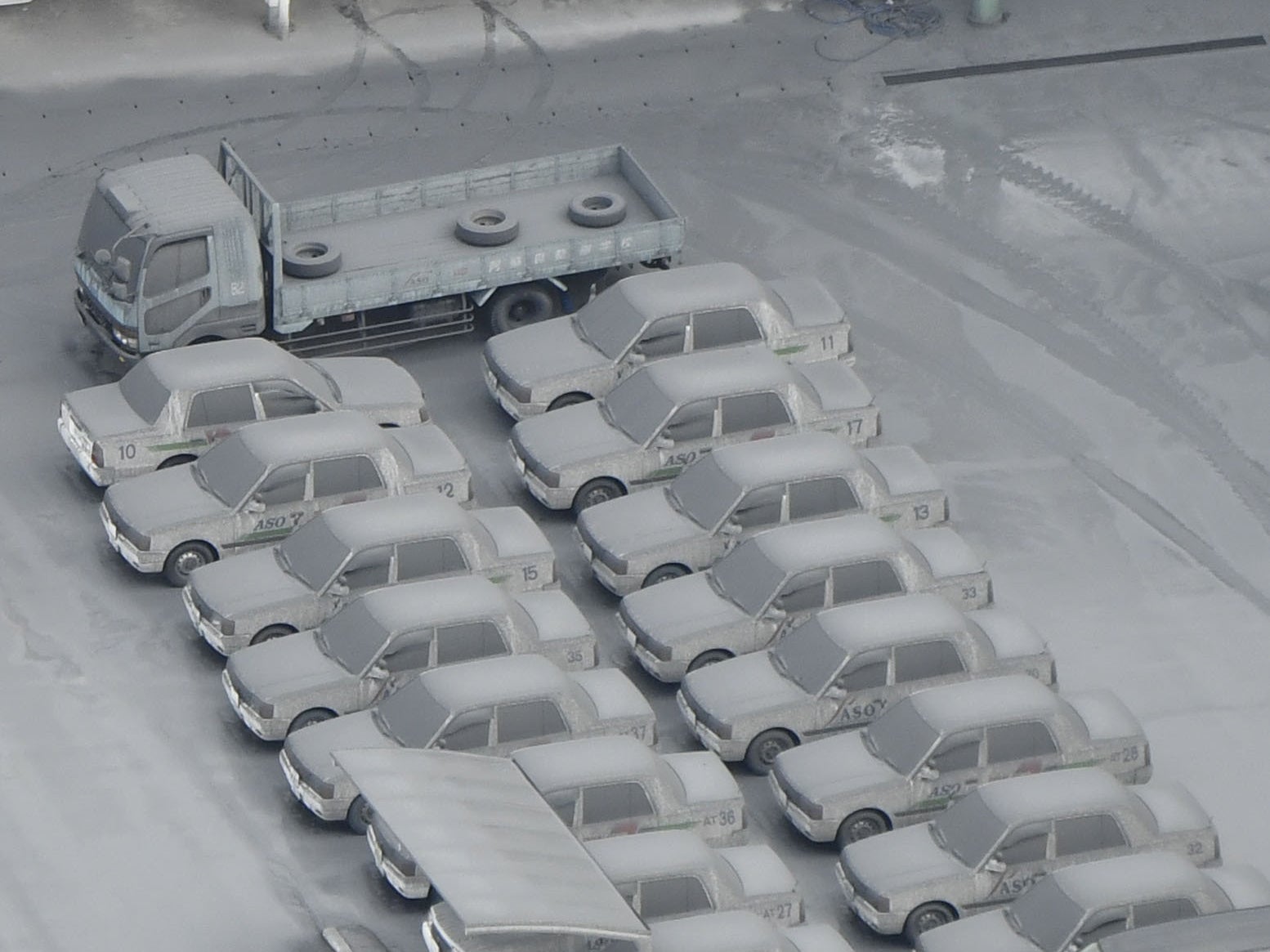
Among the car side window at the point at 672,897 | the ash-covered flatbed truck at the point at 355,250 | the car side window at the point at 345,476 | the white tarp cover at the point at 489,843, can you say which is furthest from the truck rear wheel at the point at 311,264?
the car side window at the point at 672,897

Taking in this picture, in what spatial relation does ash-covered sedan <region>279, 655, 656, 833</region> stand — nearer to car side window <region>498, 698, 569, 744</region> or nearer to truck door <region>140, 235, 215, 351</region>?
car side window <region>498, 698, 569, 744</region>

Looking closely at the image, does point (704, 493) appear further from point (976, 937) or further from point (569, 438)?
point (976, 937)

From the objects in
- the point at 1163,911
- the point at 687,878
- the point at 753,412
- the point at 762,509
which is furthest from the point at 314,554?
the point at 1163,911

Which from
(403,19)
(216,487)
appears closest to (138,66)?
(403,19)

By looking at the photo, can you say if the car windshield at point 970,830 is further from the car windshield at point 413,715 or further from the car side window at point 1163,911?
the car windshield at point 413,715

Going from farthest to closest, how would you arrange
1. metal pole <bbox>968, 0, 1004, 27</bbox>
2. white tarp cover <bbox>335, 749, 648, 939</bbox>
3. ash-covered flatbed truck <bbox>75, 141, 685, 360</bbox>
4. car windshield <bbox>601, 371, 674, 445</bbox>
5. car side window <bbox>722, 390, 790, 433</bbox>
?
metal pole <bbox>968, 0, 1004, 27</bbox>, ash-covered flatbed truck <bbox>75, 141, 685, 360</bbox>, car side window <bbox>722, 390, 790, 433</bbox>, car windshield <bbox>601, 371, 674, 445</bbox>, white tarp cover <bbox>335, 749, 648, 939</bbox>

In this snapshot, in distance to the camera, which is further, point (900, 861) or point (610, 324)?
point (610, 324)

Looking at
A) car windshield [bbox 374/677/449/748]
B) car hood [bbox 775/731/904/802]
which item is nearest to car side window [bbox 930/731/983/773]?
car hood [bbox 775/731/904/802]
